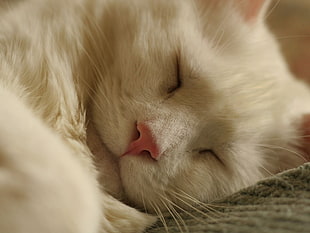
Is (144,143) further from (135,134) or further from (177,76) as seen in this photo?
(177,76)

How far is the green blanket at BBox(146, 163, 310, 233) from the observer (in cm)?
67

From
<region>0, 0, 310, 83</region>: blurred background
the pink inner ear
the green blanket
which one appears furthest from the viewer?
<region>0, 0, 310, 83</region>: blurred background

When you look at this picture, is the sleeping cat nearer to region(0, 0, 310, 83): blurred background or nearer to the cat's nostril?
the cat's nostril

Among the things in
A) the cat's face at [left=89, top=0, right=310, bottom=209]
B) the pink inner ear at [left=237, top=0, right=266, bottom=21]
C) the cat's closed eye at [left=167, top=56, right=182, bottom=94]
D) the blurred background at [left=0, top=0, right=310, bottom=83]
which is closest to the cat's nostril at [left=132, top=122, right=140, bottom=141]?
the cat's face at [left=89, top=0, right=310, bottom=209]

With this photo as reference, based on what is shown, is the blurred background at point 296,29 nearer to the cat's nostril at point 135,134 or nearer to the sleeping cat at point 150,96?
the sleeping cat at point 150,96

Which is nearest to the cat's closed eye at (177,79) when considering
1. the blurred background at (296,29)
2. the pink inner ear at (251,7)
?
the pink inner ear at (251,7)

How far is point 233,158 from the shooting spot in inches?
39.6

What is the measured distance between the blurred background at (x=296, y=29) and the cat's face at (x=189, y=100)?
493 millimetres

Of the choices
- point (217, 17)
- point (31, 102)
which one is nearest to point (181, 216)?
point (31, 102)

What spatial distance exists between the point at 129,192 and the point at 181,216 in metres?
0.12

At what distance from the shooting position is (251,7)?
111cm

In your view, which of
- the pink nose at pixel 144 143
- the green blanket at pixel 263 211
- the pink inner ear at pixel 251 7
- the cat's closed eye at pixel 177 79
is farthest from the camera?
the pink inner ear at pixel 251 7

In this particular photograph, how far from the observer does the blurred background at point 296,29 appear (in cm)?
158

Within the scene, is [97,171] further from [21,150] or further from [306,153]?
[306,153]
